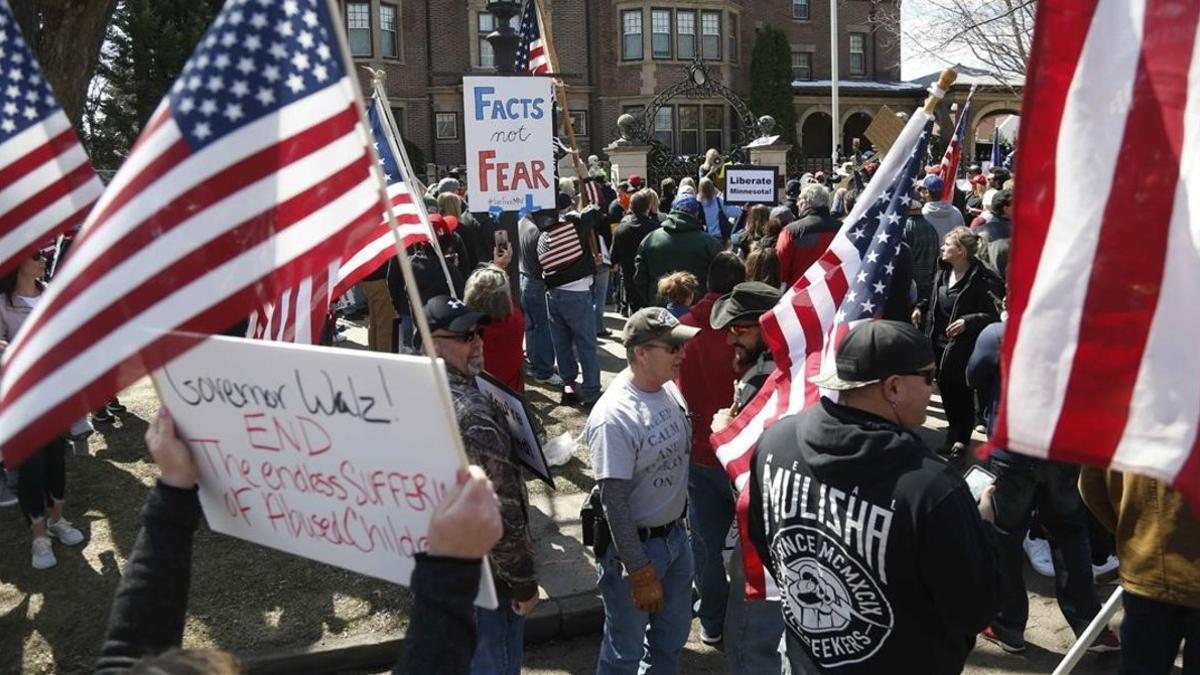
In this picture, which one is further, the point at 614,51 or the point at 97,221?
the point at 614,51

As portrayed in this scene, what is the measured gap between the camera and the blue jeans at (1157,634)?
11.2 feet

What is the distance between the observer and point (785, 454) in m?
3.00

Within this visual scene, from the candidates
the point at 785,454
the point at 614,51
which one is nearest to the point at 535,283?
the point at 785,454

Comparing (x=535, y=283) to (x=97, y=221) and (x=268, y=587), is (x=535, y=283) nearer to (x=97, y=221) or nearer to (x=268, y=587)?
(x=268, y=587)

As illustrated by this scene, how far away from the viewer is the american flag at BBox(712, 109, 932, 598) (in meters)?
3.95

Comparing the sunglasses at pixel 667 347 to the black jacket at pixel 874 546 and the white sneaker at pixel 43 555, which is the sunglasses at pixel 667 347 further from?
the white sneaker at pixel 43 555

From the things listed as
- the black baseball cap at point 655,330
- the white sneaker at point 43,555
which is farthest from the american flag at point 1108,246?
the white sneaker at point 43,555

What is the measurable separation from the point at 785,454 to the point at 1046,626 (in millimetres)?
3039

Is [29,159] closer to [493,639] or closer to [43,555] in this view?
[493,639]

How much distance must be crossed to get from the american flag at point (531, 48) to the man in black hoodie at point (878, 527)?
635cm

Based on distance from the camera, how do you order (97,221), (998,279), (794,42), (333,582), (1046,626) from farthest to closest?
(794,42), (998,279), (333,582), (1046,626), (97,221)

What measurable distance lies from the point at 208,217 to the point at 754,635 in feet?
9.00

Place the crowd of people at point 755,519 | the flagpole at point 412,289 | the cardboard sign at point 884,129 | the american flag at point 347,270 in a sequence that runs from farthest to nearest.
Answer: the cardboard sign at point 884,129, the american flag at point 347,270, the crowd of people at point 755,519, the flagpole at point 412,289

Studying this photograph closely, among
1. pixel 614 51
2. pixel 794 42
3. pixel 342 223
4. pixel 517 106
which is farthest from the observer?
pixel 794 42
